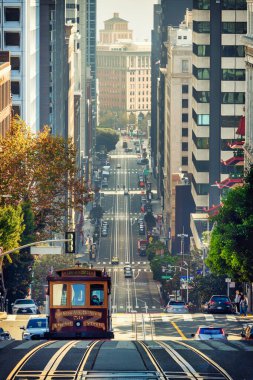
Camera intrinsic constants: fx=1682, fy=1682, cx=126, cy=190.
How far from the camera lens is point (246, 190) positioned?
113 m

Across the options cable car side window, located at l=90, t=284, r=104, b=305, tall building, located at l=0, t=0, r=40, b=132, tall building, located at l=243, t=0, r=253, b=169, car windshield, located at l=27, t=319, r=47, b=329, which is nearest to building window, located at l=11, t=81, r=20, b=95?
tall building, located at l=0, t=0, r=40, b=132

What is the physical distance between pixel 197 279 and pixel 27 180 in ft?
115

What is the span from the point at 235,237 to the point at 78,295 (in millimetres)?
33869

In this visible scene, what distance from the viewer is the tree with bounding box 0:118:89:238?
133 m

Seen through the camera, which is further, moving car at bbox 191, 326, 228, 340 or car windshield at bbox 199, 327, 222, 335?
car windshield at bbox 199, 327, 222, 335

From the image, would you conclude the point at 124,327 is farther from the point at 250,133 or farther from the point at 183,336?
the point at 250,133

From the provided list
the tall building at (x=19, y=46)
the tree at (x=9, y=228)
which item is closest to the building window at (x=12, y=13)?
the tall building at (x=19, y=46)

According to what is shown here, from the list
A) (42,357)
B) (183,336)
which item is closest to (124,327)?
(183,336)

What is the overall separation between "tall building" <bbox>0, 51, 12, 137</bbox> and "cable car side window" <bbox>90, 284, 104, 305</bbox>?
65130 mm

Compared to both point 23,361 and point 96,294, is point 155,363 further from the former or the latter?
point 96,294

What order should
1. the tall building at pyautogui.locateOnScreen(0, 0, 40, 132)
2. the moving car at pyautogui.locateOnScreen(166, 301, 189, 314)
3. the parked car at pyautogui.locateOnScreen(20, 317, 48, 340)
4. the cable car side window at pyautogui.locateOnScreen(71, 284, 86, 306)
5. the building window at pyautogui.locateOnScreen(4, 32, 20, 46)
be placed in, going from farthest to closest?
the building window at pyautogui.locateOnScreen(4, 32, 20, 46) → the tall building at pyautogui.locateOnScreen(0, 0, 40, 132) → the moving car at pyautogui.locateOnScreen(166, 301, 189, 314) → the parked car at pyautogui.locateOnScreen(20, 317, 48, 340) → the cable car side window at pyautogui.locateOnScreen(71, 284, 86, 306)

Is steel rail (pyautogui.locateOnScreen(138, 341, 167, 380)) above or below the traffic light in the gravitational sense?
below

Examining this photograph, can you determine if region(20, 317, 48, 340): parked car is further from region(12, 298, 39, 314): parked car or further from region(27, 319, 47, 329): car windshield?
region(12, 298, 39, 314): parked car

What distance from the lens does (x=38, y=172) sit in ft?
437
